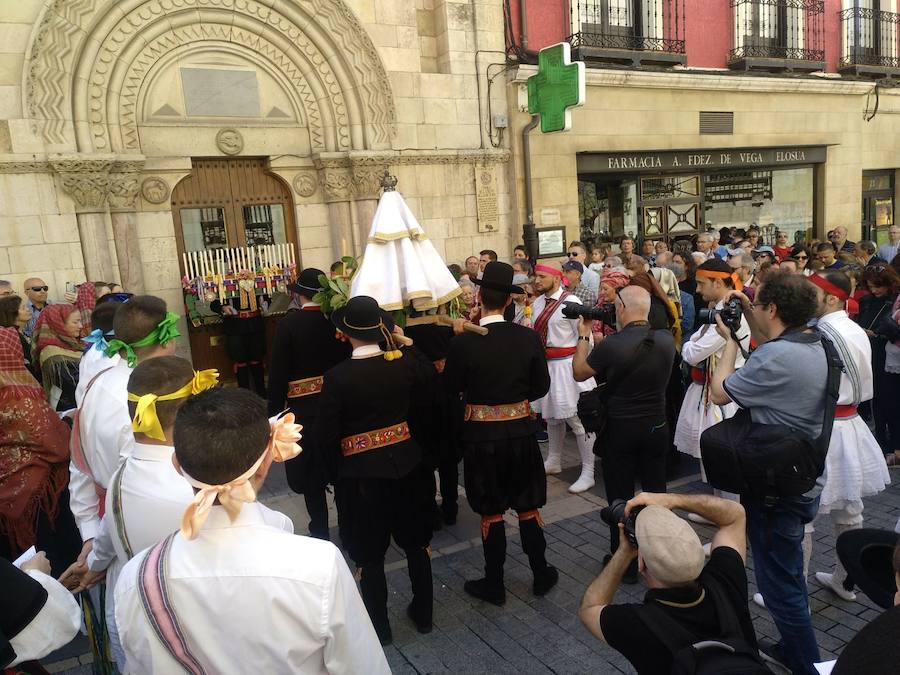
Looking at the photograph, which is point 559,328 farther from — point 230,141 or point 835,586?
point 230,141

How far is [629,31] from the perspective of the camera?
1223cm

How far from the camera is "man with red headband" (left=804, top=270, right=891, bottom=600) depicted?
379cm

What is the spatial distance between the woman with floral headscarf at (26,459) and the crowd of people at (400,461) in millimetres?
12

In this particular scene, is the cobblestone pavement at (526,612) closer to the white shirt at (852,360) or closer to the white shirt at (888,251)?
the white shirt at (852,360)

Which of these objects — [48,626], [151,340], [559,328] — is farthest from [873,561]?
[559,328]

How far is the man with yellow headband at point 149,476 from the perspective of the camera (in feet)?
7.48

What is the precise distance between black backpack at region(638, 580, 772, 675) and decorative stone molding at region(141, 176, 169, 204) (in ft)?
27.3

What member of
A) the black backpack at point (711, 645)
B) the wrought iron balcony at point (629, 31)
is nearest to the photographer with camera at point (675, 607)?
the black backpack at point (711, 645)

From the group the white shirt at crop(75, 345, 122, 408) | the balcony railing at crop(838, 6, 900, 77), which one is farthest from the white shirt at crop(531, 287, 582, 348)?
the balcony railing at crop(838, 6, 900, 77)

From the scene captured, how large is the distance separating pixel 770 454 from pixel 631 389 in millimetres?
1076

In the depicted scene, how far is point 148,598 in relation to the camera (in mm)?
1683

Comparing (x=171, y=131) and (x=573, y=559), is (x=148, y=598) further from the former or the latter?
(x=171, y=131)

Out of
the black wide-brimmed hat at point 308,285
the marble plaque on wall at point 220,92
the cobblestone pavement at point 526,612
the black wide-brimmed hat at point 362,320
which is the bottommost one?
the cobblestone pavement at point 526,612

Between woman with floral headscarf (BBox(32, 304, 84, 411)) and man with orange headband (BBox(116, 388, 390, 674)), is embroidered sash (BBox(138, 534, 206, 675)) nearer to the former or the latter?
man with orange headband (BBox(116, 388, 390, 674))
